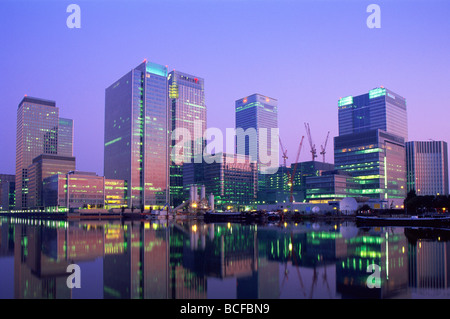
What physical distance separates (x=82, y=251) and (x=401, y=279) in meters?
33.5
